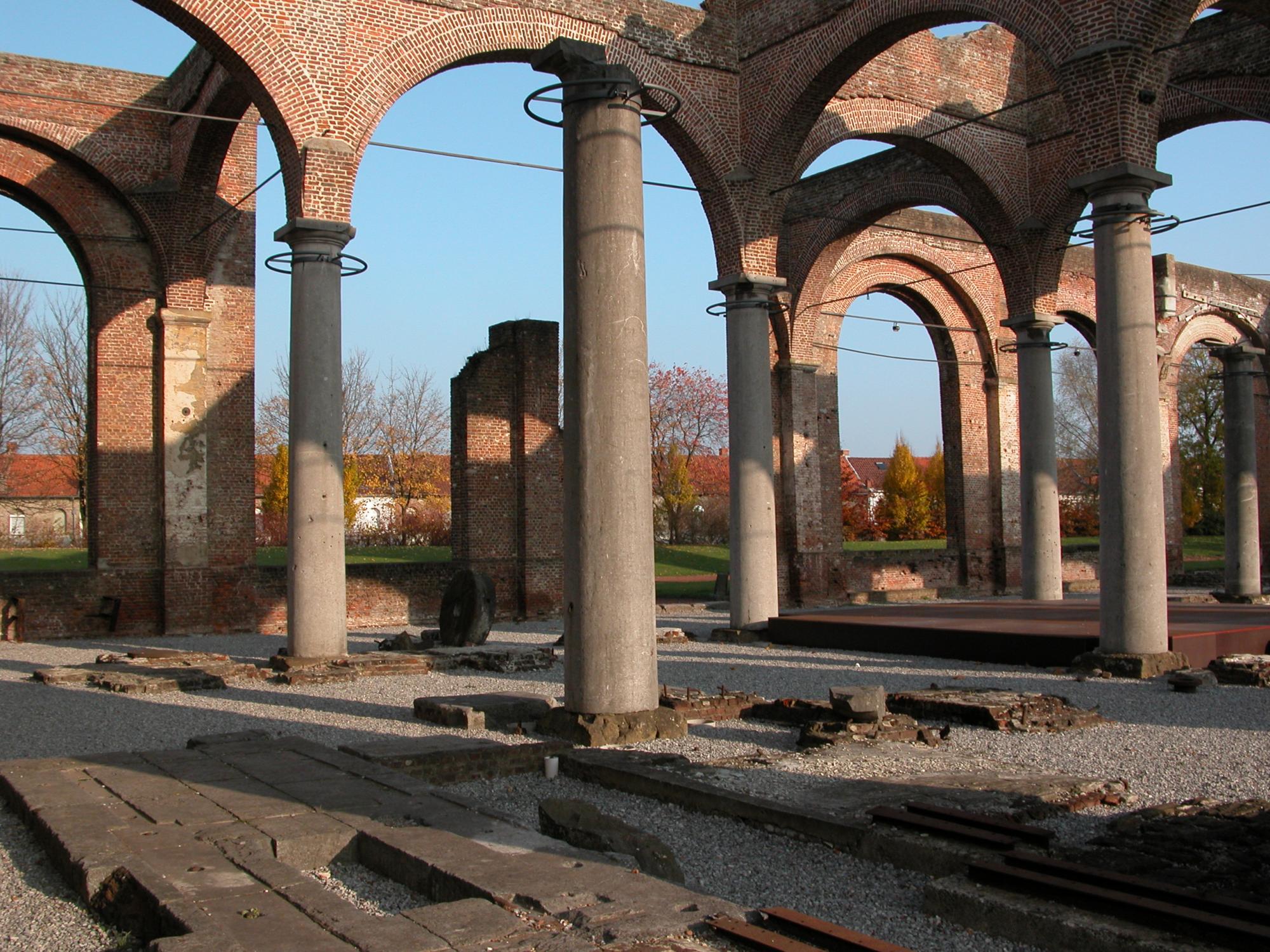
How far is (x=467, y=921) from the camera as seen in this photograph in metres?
3.65

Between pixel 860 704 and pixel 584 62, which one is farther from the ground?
pixel 584 62

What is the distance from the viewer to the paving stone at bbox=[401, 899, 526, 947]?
351cm

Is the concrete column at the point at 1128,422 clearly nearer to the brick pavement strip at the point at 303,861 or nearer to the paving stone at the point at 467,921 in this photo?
the brick pavement strip at the point at 303,861

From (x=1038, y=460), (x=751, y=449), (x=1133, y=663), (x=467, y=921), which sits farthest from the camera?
(x=1038, y=460)

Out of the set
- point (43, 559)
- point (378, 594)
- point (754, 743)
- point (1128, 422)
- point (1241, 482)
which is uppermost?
point (1128, 422)

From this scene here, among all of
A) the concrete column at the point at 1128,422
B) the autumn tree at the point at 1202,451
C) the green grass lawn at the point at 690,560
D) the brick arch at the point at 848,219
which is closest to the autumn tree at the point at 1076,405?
the autumn tree at the point at 1202,451

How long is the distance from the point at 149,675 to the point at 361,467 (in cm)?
3056

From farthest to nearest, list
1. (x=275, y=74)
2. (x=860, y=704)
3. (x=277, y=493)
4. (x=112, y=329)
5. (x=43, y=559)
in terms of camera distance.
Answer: (x=277, y=493) → (x=43, y=559) → (x=112, y=329) → (x=275, y=74) → (x=860, y=704)

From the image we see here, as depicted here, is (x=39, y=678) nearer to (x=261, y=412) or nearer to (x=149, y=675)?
(x=149, y=675)

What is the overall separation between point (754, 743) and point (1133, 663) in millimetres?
4712

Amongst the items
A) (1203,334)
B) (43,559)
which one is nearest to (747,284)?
(1203,334)

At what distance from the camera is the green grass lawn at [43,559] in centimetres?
2797

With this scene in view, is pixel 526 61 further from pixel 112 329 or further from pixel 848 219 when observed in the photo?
pixel 848 219

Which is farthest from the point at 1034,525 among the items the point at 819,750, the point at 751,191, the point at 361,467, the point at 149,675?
the point at 361,467
